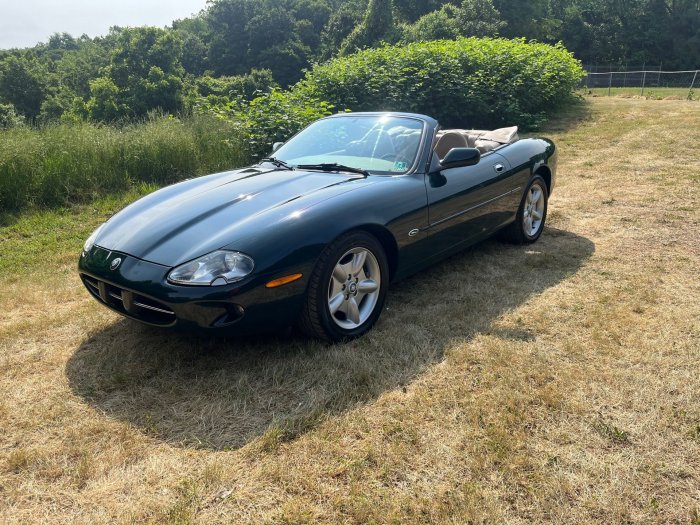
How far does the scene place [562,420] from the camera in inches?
97.0

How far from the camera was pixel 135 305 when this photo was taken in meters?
2.84

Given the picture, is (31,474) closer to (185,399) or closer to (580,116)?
(185,399)

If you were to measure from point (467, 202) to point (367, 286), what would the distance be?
1.23 metres

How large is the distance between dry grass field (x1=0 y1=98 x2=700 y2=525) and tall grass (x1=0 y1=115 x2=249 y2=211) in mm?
2555

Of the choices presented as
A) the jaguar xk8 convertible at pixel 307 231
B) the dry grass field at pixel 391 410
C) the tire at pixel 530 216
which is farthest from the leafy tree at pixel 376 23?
the dry grass field at pixel 391 410

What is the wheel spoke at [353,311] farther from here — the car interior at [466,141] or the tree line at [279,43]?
the tree line at [279,43]

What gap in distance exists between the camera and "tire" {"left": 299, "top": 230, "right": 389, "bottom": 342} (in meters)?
2.96

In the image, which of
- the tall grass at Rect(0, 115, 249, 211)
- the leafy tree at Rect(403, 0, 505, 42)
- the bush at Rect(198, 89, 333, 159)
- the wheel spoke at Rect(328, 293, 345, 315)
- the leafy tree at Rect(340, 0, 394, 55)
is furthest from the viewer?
the leafy tree at Rect(340, 0, 394, 55)

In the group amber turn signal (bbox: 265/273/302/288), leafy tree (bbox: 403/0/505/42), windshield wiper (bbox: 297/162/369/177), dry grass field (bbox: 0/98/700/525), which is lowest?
dry grass field (bbox: 0/98/700/525)

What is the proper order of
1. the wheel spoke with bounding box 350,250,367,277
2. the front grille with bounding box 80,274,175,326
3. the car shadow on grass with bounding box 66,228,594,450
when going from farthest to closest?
1. the wheel spoke with bounding box 350,250,367,277
2. the front grille with bounding box 80,274,175,326
3. the car shadow on grass with bounding box 66,228,594,450

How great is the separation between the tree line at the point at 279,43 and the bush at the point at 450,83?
13.7 metres

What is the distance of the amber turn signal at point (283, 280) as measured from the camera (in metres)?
2.77

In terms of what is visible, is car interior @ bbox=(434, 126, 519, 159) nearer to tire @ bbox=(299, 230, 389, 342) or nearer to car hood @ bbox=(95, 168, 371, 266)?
car hood @ bbox=(95, 168, 371, 266)

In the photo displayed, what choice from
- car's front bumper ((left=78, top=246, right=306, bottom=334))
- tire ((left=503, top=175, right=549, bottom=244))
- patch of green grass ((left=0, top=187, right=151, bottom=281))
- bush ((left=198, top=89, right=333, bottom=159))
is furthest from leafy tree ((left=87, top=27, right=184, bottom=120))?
car's front bumper ((left=78, top=246, right=306, bottom=334))
